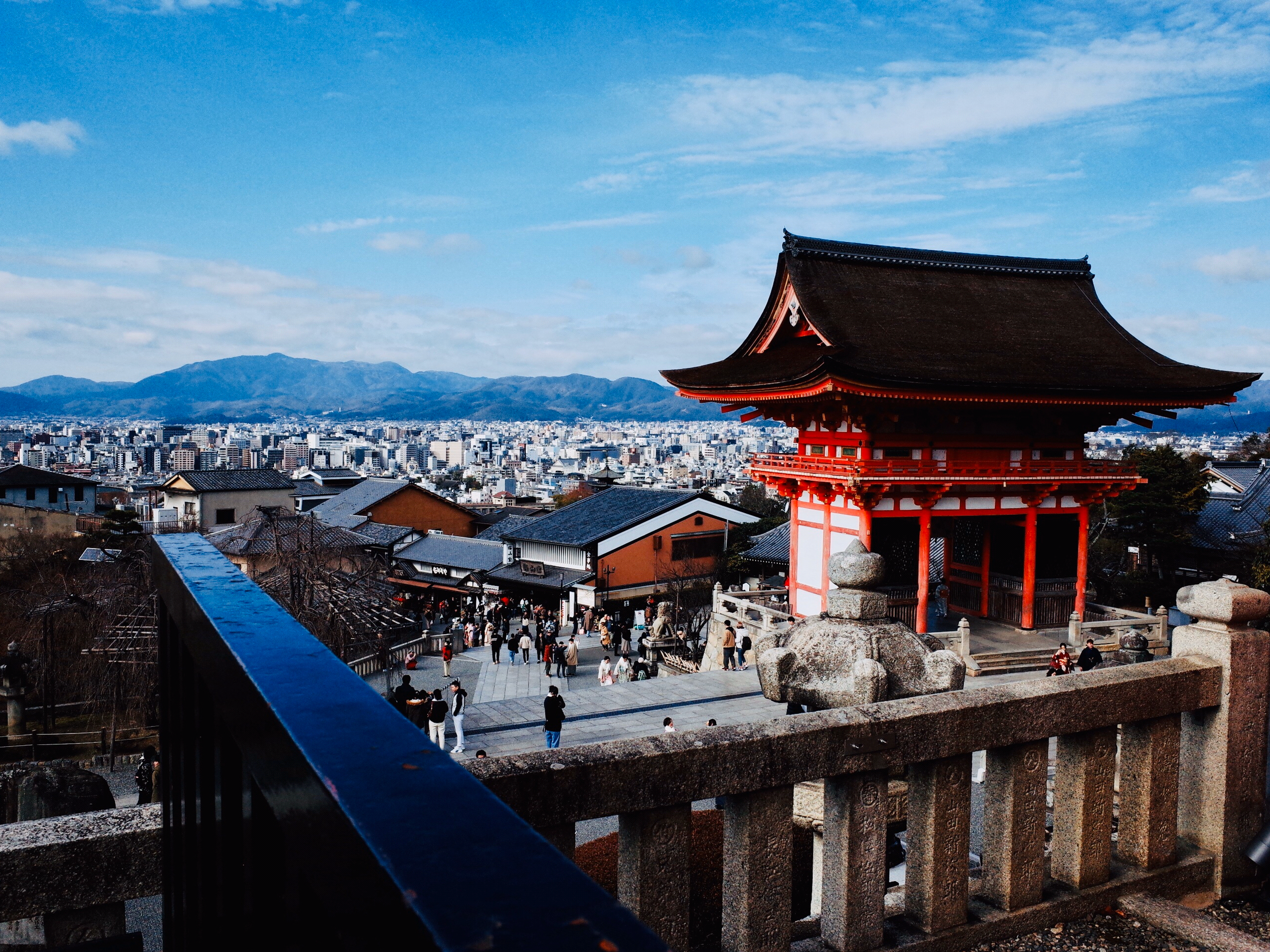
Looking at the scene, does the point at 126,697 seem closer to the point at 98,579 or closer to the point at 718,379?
the point at 98,579

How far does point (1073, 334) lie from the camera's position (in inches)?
835

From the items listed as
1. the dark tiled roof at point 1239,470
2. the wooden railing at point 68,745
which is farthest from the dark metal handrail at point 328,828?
the dark tiled roof at point 1239,470

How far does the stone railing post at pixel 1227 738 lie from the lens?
3.62 m

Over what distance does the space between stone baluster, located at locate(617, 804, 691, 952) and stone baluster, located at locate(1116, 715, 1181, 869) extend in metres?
2.04

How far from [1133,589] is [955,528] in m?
14.7

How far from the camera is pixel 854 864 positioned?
2938 mm

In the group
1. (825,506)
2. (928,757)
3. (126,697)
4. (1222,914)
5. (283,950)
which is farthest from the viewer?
(825,506)

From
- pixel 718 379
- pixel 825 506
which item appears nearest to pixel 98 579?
pixel 718 379

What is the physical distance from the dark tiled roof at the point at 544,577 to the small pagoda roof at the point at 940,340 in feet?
45.8

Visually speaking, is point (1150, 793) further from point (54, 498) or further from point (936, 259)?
point (54, 498)

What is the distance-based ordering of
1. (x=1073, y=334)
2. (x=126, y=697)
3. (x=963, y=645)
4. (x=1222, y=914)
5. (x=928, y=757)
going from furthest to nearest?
(x=1073, y=334) → (x=126, y=697) → (x=963, y=645) → (x=1222, y=914) → (x=928, y=757)

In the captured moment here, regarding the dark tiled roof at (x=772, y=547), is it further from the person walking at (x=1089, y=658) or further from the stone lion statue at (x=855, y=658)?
the stone lion statue at (x=855, y=658)

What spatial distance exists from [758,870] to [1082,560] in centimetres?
1982

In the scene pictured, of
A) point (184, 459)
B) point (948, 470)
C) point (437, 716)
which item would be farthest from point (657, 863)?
point (184, 459)
